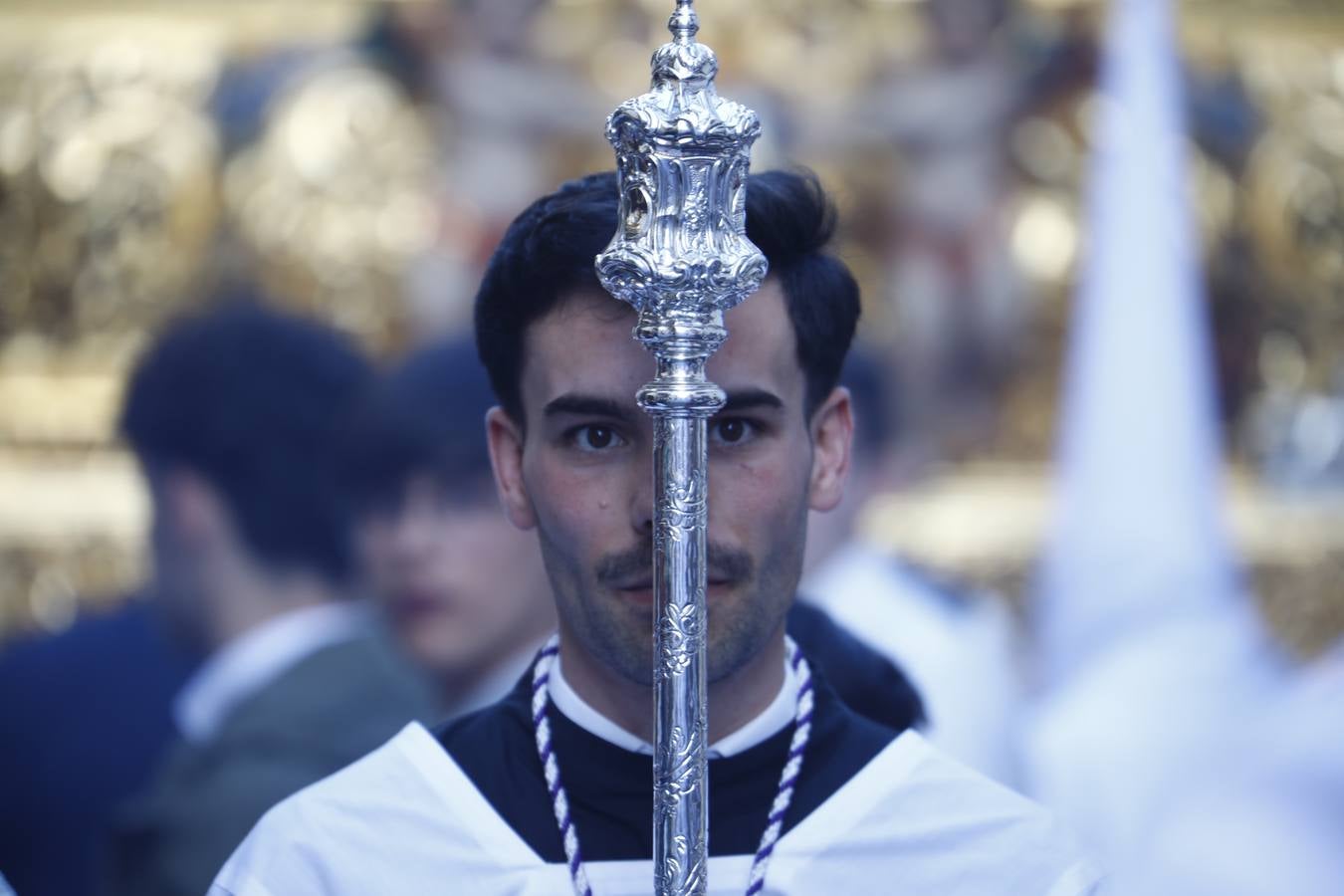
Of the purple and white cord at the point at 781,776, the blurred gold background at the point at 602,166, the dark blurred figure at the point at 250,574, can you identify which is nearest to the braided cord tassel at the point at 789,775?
the purple and white cord at the point at 781,776

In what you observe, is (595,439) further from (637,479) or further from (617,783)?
(617,783)

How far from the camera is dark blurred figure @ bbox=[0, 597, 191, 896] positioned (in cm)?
306

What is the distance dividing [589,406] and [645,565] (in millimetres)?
126

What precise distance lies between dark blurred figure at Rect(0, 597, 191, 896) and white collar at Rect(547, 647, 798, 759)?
168 cm

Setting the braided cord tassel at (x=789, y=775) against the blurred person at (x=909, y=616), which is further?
the blurred person at (x=909, y=616)

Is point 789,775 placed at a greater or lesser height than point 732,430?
lesser

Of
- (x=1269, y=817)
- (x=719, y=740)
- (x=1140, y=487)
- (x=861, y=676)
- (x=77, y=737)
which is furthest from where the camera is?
(x=1140, y=487)

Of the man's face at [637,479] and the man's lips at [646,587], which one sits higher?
the man's face at [637,479]

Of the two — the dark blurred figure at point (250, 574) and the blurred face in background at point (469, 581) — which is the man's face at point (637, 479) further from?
the blurred face in background at point (469, 581)

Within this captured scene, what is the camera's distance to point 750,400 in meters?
1.46

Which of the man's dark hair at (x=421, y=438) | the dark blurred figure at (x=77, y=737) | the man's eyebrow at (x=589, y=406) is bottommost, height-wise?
the dark blurred figure at (x=77, y=737)

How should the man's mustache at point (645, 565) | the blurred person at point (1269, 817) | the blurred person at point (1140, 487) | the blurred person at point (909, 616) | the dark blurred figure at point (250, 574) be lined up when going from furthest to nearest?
the blurred person at point (1140, 487) < the blurred person at point (909, 616) < the dark blurred figure at point (250, 574) < the man's mustache at point (645, 565) < the blurred person at point (1269, 817)

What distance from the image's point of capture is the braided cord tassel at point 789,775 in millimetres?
1496

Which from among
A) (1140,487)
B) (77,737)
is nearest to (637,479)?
(77,737)
